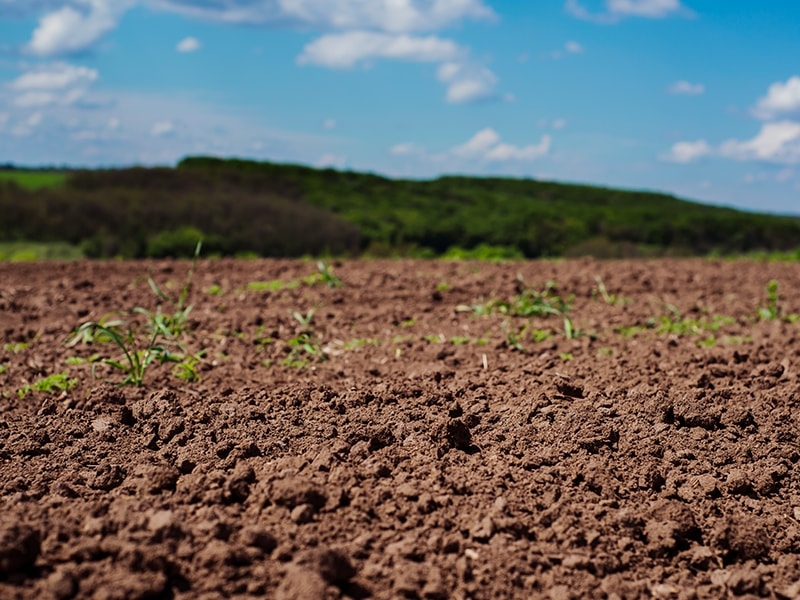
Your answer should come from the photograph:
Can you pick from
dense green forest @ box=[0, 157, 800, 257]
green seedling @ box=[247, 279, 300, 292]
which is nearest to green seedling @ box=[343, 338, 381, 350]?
green seedling @ box=[247, 279, 300, 292]

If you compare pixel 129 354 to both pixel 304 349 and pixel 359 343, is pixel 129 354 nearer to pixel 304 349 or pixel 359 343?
pixel 304 349

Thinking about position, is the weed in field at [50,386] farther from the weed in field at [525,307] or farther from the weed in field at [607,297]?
the weed in field at [607,297]

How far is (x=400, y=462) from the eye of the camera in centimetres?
311

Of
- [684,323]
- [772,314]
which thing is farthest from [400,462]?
[772,314]

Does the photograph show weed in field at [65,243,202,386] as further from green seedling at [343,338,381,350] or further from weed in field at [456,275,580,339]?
weed in field at [456,275,580,339]

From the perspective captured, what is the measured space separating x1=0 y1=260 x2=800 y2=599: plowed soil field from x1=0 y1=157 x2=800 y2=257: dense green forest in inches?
293

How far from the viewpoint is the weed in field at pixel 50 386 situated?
14.1ft

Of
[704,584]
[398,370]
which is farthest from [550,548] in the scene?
[398,370]

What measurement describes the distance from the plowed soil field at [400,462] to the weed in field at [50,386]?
2 centimetres

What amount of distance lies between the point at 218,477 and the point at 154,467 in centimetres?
32

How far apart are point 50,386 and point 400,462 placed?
7.28ft

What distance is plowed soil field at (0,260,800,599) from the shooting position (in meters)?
2.44

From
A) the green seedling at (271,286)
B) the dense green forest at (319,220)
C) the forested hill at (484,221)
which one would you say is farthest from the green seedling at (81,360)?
the forested hill at (484,221)

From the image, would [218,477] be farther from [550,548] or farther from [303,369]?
[303,369]
